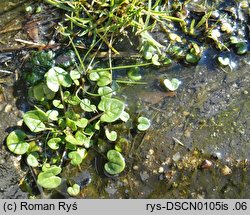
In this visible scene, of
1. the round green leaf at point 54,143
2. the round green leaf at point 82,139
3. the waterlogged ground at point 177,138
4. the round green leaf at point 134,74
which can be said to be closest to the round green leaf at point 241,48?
the waterlogged ground at point 177,138

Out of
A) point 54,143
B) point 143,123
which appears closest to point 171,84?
point 143,123

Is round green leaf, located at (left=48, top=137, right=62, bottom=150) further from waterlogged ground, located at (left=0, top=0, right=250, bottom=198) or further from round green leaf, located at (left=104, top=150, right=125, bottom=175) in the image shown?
round green leaf, located at (left=104, top=150, right=125, bottom=175)

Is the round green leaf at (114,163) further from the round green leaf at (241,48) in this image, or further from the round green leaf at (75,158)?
the round green leaf at (241,48)

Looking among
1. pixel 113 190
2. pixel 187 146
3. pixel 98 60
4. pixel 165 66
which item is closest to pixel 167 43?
pixel 165 66

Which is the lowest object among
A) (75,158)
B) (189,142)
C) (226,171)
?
(226,171)

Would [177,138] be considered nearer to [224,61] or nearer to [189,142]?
[189,142]

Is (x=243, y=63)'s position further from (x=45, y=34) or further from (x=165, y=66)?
(x=45, y=34)
